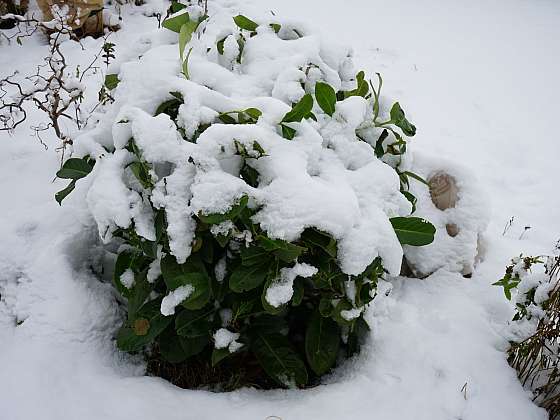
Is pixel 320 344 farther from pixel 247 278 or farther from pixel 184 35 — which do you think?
pixel 184 35

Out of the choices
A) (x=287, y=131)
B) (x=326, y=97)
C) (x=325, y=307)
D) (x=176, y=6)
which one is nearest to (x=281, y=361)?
(x=325, y=307)

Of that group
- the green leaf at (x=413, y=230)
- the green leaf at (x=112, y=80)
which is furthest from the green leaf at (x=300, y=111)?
the green leaf at (x=112, y=80)

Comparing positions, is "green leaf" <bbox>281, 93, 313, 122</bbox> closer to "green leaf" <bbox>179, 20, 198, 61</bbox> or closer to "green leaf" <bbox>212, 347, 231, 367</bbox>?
"green leaf" <bbox>179, 20, 198, 61</bbox>

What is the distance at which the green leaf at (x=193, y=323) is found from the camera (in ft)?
5.10

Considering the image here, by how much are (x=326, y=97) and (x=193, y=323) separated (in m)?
0.83

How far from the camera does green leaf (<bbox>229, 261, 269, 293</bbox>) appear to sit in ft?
4.80

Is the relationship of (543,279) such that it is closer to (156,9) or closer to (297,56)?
(297,56)

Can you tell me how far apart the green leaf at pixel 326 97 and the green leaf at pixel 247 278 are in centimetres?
57

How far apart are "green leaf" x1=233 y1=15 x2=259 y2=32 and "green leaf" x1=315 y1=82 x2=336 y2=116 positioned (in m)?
0.51

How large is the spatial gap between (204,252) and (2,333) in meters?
0.77

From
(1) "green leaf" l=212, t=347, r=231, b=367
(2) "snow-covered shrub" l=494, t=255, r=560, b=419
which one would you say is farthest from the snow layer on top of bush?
(2) "snow-covered shrub" l=494, t=255, r=560, b=419

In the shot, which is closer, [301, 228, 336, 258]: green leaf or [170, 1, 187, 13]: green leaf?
[301, 228, 336, 258]: green leaf

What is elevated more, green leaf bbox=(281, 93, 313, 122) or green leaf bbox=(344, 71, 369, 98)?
green leaf bbox=(281, 93, 313, 122)

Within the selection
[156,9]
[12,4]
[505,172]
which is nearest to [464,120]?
[505,172]
